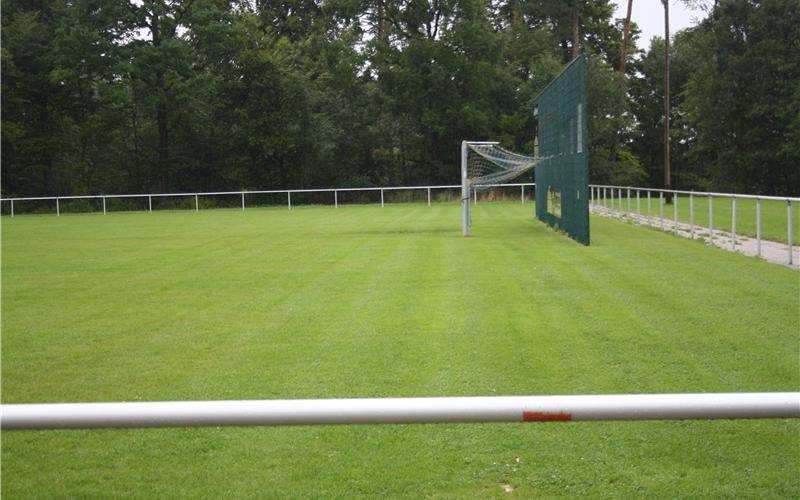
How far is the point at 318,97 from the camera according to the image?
48875 millimetres

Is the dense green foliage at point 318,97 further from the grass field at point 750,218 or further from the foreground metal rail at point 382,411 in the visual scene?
the foreground metal rail at point 382,411

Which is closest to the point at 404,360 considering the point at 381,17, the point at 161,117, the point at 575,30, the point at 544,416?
the point at 544,416

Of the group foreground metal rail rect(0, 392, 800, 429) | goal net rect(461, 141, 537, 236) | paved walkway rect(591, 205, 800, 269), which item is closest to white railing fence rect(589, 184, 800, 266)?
paved walkway rect(591, 205, 800, 269)

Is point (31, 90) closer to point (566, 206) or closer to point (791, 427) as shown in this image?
point (566, 206)

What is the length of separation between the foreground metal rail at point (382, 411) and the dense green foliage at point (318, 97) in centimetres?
4385

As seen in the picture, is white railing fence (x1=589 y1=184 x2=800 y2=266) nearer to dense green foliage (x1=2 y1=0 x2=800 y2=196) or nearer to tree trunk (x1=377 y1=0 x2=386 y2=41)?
dense green foliage (x1=2 y1=0 x2=800 y2=196)

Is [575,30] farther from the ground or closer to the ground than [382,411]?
farther from the ground

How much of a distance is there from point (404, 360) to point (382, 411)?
4899 millimetres

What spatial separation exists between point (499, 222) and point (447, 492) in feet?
71.9

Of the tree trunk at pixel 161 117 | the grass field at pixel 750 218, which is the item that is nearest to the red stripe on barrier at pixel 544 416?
the grass field at pixel 750 218

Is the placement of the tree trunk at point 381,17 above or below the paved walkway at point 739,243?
above

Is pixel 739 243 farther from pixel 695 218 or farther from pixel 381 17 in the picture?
pixel 381 17

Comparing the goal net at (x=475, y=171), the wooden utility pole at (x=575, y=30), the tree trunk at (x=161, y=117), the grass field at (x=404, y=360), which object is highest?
the wooden utility pole at (x=575, y=30)

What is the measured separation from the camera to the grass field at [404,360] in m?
4.51
